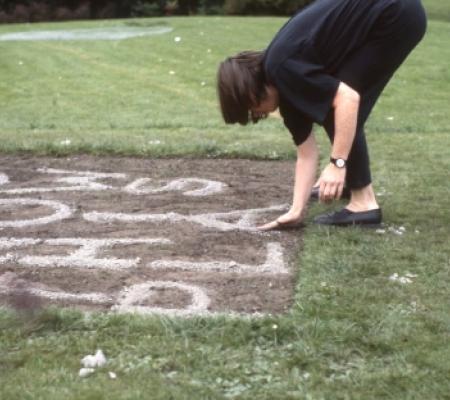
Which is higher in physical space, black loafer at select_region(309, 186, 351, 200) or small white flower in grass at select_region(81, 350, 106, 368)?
small white flower in grass at select_region(81, 350, 106, 368)

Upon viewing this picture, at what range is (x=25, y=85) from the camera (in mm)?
11227

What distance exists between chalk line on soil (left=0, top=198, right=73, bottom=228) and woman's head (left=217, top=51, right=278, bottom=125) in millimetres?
1219

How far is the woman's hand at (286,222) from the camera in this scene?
169 inches

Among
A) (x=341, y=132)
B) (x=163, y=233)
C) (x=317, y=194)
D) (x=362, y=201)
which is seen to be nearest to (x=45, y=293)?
(x=163, y=233)

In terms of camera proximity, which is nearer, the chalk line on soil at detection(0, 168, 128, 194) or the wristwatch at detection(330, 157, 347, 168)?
the wristwatch at detection(330, 157, 347, 168)

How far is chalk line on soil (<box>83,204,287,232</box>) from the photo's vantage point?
4449mm

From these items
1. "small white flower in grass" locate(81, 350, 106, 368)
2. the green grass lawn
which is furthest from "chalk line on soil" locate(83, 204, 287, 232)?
"small white flower in grass" locate(81, 350, 106, 368)

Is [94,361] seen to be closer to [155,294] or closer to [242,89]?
[155,294]

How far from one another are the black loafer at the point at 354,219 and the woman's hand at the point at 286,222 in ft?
0.57

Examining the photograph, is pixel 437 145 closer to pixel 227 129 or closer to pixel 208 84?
pixel 227 129

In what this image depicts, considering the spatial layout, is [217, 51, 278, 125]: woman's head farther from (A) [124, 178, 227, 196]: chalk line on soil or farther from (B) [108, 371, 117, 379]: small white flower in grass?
(B) [108, 371, 117, 379]: small white flower in grass

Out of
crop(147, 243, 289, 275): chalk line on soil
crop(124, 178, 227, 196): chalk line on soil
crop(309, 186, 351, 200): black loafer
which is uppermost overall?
crop(147, 243, 289, 275): chalk line on soil

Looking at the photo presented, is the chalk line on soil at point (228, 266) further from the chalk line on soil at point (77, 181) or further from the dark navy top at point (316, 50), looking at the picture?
the chalk line on soil at point (77, 181)

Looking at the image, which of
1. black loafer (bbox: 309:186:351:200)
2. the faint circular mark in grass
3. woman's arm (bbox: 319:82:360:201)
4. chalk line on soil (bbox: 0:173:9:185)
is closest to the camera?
woman's arm (bbox: 319:82:360:201)
